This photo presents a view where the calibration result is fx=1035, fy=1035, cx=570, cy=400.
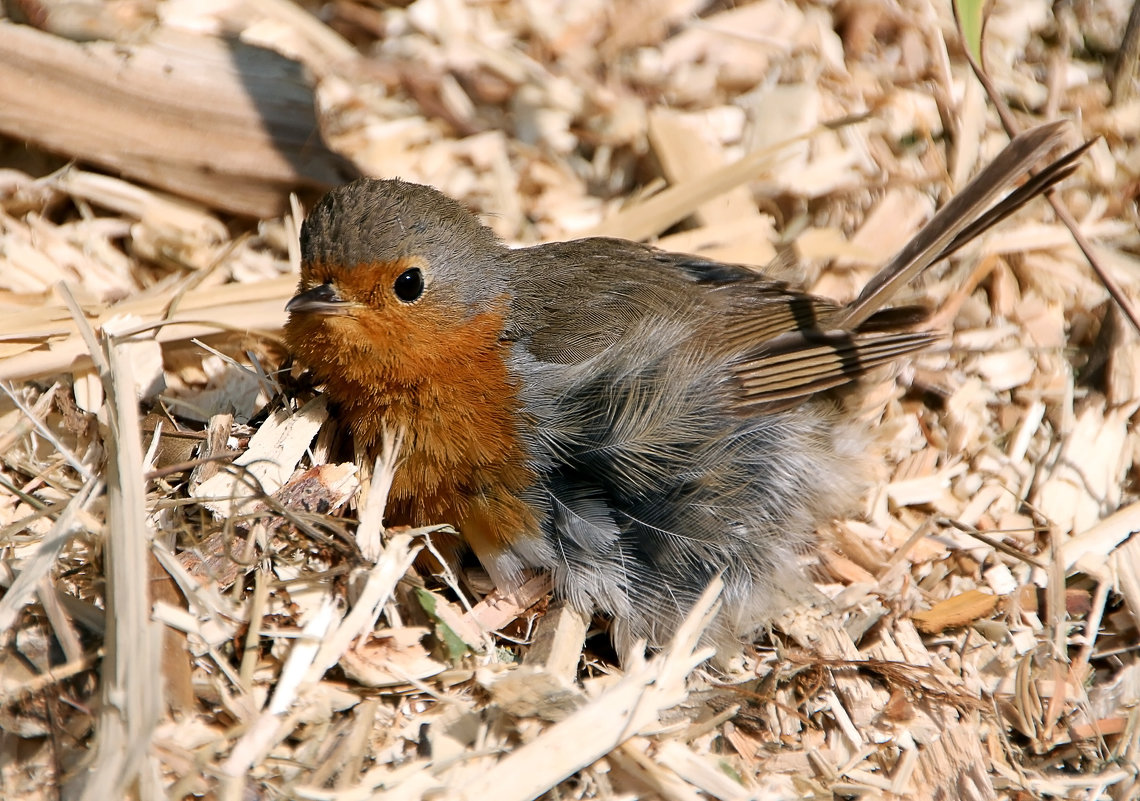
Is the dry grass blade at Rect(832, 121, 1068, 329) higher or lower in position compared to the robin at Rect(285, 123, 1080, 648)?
higher

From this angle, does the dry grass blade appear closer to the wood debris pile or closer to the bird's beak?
the wood debris pile

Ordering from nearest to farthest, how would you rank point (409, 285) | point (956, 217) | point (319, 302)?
point (319, 302) < point (409, 285) < point (956, 217)

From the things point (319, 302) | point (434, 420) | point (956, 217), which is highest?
point (956, 217)

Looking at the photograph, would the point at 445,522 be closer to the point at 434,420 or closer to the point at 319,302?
the point at 434,420

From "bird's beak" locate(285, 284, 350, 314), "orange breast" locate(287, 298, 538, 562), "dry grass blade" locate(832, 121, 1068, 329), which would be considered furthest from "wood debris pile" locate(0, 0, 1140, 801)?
"dry grass blade" locate(832, 121, 1068, 329)

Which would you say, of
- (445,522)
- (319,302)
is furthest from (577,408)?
(319,302)

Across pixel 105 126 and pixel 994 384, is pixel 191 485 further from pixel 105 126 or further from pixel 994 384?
pixel 994 384

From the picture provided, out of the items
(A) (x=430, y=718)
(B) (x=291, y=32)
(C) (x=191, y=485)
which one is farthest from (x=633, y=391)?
(B) (x=291, y=32)

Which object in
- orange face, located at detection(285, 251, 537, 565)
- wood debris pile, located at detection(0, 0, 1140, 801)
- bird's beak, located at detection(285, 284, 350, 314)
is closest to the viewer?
wood debris pile, located at detection(0, 0, 1140, 801)
